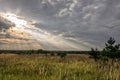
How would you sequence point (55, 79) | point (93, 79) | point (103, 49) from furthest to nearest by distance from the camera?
point (103, 49) → point (93, 79) → point (55, 79)

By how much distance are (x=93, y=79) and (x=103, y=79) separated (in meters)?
0.54

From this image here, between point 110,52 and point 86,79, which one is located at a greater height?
point 110,52

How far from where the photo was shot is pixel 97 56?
21125 millimetres

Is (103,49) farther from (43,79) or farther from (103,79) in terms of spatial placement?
(43,79)

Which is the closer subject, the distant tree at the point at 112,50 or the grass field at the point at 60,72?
the grass field at the point at 60,72

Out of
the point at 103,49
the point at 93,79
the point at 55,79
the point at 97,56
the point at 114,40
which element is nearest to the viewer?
the point at 55,79

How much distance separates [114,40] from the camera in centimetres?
1811

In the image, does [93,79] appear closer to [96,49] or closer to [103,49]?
[103,49]

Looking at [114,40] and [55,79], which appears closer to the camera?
A: [55,79]

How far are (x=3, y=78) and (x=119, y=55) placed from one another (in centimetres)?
1241

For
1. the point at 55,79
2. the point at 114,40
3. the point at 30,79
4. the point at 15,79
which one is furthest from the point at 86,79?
the point at 114,40

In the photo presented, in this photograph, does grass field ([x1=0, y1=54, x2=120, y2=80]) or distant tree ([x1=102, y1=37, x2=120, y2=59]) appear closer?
grass field ([x1=0, y1=54, x2=120, y2=80])

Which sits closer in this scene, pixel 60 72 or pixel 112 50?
pixel 60 72

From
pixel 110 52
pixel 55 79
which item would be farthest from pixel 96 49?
pixel 55 79
